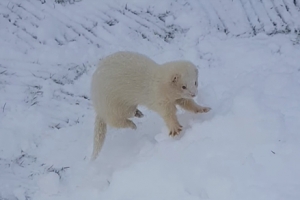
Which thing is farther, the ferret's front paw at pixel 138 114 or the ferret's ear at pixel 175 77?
the ferret's front paw at pixel 138 114

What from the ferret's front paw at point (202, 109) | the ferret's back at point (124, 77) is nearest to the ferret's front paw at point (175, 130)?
the ferret's front paw at point (202, 109)

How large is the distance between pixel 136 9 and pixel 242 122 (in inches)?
79.6

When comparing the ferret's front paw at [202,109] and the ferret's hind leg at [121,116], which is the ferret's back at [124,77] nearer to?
the ferret's hind leg at [121,116]

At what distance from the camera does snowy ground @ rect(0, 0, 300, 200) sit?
3.01 m

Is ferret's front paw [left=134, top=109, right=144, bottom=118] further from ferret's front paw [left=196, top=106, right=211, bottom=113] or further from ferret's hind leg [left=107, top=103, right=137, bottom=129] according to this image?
ferret's front paw [left=196, top=106, right=211, bottom=113]

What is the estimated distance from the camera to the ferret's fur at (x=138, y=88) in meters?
3.41

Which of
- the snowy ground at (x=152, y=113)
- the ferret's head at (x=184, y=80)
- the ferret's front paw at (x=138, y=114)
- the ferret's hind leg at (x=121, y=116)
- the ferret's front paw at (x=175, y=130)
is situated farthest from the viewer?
the ferret's front paw at (x=138, y=114)

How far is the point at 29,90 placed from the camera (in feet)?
14.0

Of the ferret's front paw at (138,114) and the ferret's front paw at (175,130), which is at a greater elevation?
the ferret's front paw at (175,130)

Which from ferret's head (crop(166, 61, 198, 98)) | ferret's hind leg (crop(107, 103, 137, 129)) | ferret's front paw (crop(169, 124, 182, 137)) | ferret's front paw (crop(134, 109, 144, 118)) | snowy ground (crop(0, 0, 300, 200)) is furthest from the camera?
ferret's front paw (crop(134, 109, 144, 118))

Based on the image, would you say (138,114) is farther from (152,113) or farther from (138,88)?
(138,88)

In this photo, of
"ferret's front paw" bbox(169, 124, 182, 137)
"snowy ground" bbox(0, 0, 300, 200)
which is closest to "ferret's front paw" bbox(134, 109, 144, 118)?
"snowy ground" bbox(0, 0, 300, 200)

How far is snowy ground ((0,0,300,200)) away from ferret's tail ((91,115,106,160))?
0.27 feet

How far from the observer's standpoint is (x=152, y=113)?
13.2ft
